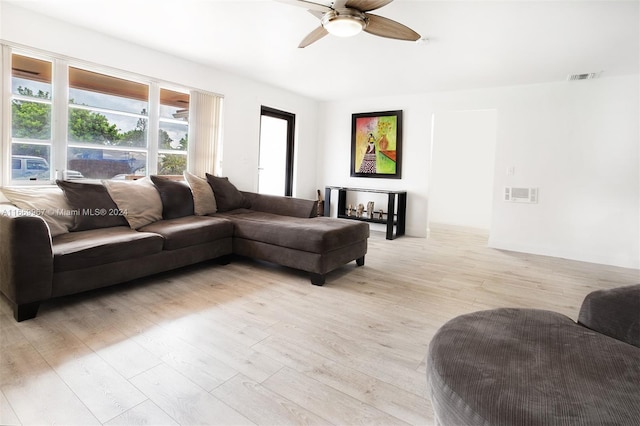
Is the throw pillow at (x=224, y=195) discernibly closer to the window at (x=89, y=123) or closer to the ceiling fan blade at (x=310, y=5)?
the window at (x=89, y=123)

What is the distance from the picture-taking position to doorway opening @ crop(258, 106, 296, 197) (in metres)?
5.94

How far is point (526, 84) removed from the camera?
484 cm

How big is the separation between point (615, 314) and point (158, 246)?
300 cm

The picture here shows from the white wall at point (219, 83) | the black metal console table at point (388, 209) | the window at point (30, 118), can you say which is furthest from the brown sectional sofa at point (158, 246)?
the black metal console table at point (388, 209)

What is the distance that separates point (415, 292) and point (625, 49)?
321 cm

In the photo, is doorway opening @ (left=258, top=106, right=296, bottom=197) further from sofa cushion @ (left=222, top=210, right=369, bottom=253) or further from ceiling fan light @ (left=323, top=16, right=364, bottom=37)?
ceiling fan light @ (left=323, top=16, right=364, bottom=37)

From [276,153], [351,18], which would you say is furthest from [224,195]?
[351,18]

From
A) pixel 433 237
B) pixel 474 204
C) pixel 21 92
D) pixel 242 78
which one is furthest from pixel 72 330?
pixel 474 204

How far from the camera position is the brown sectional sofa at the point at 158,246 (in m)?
2.20

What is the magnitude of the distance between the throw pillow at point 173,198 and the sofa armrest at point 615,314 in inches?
138

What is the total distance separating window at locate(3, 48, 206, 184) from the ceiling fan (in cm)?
257

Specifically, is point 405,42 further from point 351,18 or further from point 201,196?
point 201,196

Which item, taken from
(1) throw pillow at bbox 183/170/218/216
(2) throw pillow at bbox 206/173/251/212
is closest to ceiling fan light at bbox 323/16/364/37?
(1) throw pillow at bbox 183/170/218/216

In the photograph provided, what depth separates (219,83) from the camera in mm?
4742
